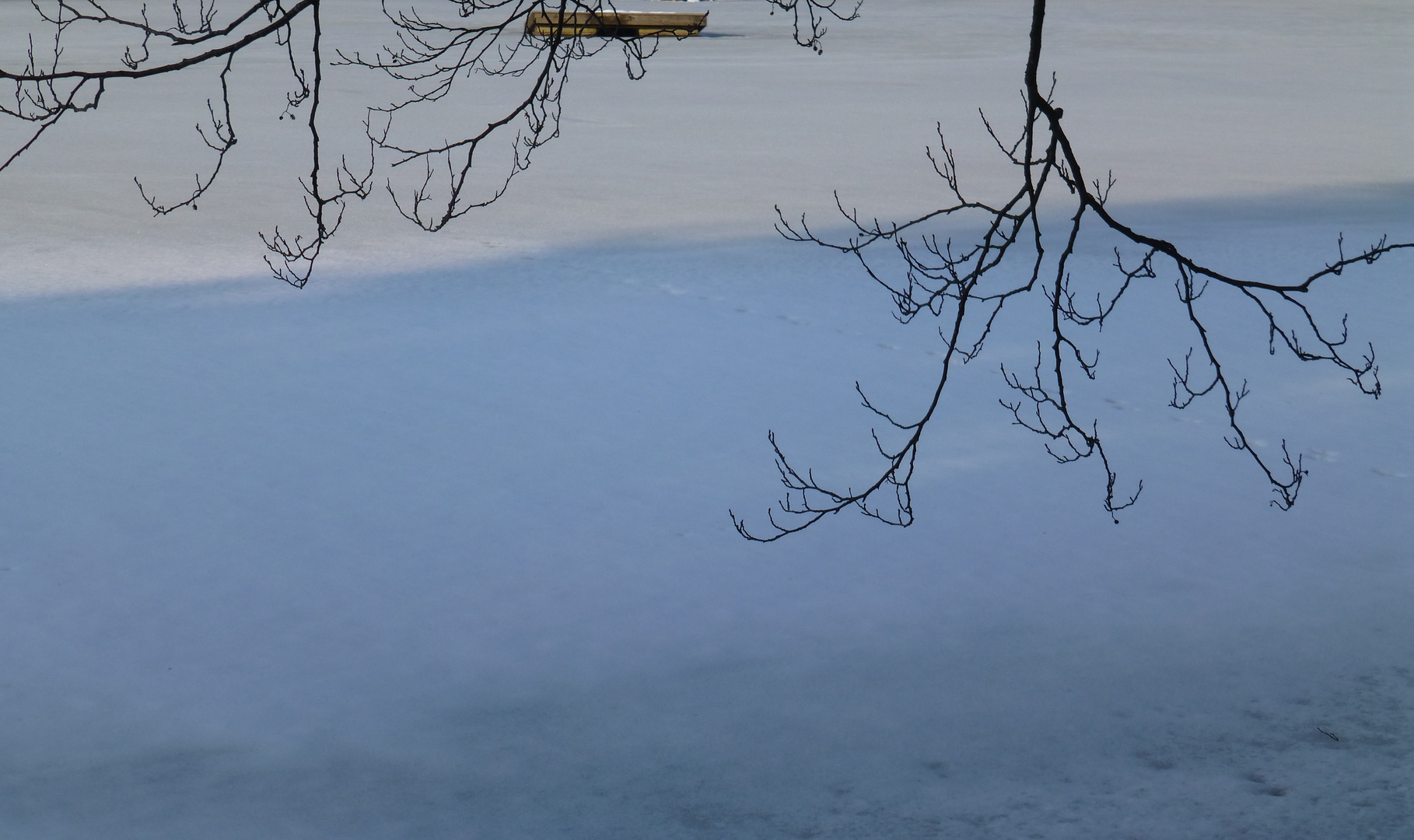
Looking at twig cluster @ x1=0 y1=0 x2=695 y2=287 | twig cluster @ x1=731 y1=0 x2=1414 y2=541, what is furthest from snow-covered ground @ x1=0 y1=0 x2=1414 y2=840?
twig cluster @ x1=0 y1=0 x2=695 y2=287

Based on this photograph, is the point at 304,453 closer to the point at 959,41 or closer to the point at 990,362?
the point at 990,362

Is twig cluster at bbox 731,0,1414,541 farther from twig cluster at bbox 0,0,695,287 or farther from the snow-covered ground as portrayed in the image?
twig cluster at bbox 0,0,695,287

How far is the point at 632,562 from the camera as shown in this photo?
4805 mm

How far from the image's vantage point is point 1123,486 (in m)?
5.45

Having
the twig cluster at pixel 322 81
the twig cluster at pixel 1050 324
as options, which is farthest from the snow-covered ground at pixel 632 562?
the twig cluster at pixel 322 81

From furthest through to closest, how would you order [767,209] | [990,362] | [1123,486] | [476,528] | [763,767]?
[767,209], [990,362], [1123,486], [476,528], [763,767]

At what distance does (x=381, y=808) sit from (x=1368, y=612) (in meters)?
3.02

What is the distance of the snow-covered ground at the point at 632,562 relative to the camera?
352 cm

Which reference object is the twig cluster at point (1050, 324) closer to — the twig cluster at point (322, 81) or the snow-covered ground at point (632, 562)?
the snow-covered ground at point (632, 562)

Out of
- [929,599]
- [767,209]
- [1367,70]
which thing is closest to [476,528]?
[929,599]

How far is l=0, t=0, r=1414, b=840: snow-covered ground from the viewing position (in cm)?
352

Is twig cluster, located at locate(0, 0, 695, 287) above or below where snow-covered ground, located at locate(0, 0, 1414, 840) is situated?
above

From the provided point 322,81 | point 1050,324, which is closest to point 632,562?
→ point 1050,324

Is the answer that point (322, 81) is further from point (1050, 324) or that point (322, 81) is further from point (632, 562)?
point (632, 562)
